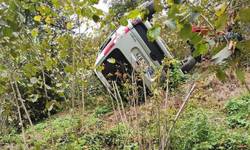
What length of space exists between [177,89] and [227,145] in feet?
7.20

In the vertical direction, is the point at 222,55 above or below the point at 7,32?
below

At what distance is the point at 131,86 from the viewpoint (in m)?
2.45

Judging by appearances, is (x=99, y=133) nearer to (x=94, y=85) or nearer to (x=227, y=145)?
(x=227, y=145)

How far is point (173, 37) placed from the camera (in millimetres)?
6859

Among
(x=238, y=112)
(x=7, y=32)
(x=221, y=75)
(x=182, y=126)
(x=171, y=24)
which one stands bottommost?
(x=238, y=112)

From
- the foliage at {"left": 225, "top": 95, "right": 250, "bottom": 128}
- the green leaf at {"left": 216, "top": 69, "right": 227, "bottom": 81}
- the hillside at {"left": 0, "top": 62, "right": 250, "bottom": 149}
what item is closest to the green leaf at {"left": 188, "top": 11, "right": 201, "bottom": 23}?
the green leaf at {"left": 216, "top": 69, "right": 227, "bottom": 81}

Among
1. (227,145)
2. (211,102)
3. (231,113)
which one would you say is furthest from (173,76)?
(227,145)

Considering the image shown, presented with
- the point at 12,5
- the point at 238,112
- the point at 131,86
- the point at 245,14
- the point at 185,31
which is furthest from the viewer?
the point at 238,112

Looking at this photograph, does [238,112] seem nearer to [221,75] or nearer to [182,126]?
[182,126]

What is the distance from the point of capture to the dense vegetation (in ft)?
2.27

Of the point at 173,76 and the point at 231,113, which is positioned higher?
the point at 173,76

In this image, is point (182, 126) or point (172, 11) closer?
point (172, 11)

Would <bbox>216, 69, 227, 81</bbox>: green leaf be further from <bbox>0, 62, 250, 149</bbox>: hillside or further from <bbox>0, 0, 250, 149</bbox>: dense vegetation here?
<bbox>0, 62, 250, 149</bbox>: hillside

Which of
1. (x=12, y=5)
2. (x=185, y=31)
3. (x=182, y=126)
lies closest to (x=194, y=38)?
(x=185, y=31)
